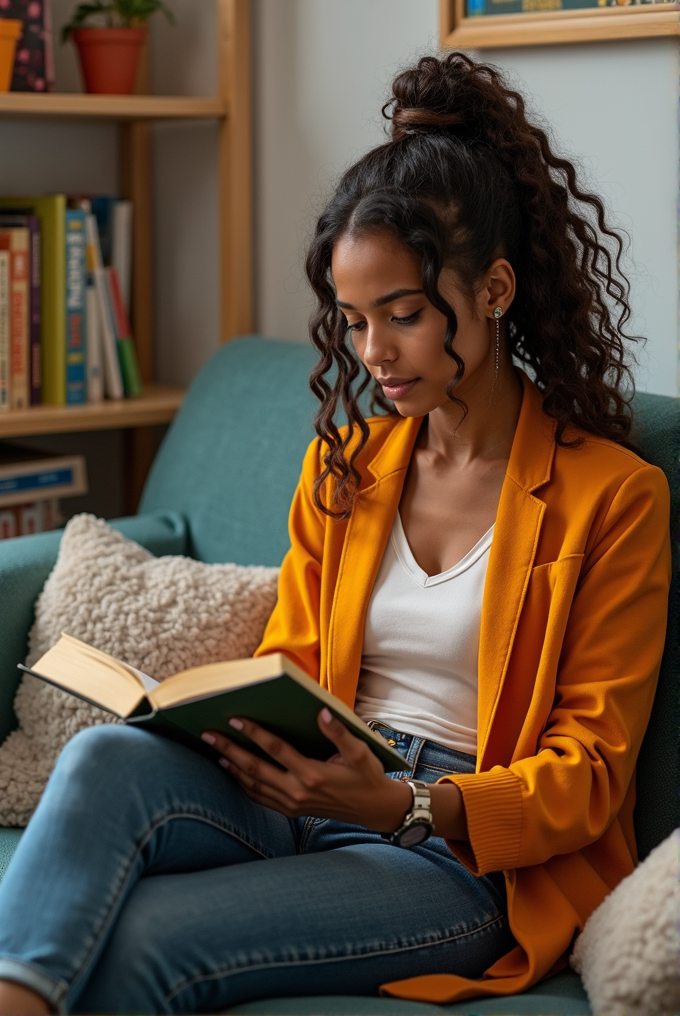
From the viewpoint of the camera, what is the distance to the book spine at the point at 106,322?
6.92ft

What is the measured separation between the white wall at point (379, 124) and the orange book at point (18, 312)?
0.44 metres

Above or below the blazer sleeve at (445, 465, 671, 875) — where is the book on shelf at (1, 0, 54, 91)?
above

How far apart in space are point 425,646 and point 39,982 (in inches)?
20.5

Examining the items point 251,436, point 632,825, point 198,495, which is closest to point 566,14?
point 251,436

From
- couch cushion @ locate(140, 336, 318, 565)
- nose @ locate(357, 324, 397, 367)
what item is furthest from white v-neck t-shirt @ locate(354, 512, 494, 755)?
couch cushion @ locate(140, 336, 318, 565)

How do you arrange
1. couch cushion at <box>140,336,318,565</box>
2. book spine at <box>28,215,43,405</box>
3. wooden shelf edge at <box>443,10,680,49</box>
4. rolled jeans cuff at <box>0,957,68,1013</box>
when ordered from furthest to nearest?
book spine at <box>28,215,43,405</box>, couch cushion at <box>140,336,318,565</box>, wooden shelf edge at <box>443,10,680,49</box>, rolled jeans cuff at <box>0,957,68,1013</box>

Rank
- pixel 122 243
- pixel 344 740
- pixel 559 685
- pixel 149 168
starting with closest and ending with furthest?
pixel 344 740
pixel 559 685
pixel 122 243
pixel 149 168

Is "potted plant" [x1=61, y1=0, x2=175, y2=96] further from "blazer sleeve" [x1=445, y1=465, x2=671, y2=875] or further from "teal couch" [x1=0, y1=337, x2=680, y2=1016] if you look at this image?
"blazer sleeve" [x1=445, y1=465, x2=671, y2=875]

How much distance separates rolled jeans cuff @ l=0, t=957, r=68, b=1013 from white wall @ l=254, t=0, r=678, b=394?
102cm

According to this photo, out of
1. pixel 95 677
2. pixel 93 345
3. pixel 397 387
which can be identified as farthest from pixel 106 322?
pixel 95 677

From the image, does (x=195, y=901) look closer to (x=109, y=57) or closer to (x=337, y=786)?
(x=337, y=786)

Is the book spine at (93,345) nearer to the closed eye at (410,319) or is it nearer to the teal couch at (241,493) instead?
the teal couch at (241,493)

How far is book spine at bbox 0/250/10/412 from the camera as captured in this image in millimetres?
1985

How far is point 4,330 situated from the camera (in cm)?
201
